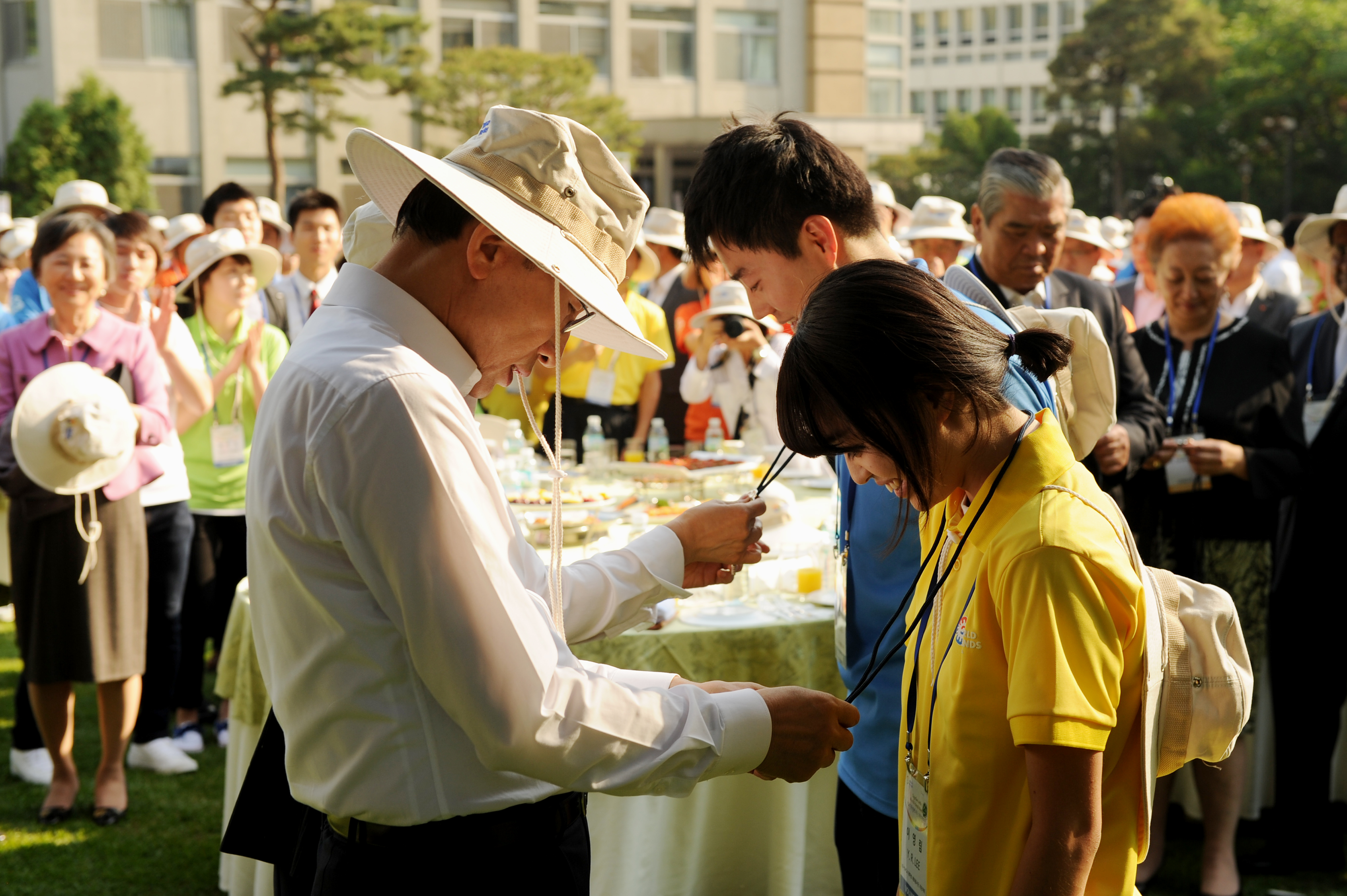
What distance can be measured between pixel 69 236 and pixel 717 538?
9.63 ft

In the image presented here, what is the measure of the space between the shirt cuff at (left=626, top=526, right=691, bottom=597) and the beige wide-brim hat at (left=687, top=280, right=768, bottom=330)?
137 inches

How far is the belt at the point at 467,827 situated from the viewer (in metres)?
1.40

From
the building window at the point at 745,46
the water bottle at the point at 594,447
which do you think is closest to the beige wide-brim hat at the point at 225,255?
the water bottle at the point at 594,447

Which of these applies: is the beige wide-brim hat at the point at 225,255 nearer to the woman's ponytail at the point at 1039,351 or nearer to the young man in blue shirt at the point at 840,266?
the young man in blue shirt at the point at 840,266

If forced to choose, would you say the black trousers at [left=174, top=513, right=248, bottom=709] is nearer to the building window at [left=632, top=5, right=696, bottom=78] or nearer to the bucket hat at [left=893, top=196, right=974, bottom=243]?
the bucket hat at [left=893, top=196, right=974, bottom=243]

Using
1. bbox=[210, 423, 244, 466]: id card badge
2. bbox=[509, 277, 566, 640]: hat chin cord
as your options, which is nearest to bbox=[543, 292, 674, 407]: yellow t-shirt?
bbox=[210, 423, 244, 466]: id card badge

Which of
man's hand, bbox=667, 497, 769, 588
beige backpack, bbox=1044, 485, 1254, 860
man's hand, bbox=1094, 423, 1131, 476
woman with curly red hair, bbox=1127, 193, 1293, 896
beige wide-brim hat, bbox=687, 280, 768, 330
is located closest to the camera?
beige backpack, bbox=1044, 485, 1254, 860

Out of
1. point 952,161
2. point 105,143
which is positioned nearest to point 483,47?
point 105,143

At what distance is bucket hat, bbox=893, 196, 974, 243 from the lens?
621 centimetres

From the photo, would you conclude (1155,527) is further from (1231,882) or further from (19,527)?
(19,527)

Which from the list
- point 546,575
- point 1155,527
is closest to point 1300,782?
point 1155,527

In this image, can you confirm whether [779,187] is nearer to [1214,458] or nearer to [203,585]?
[1214,458]

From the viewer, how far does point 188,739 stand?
458cm

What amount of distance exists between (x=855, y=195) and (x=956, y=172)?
3707 cm
